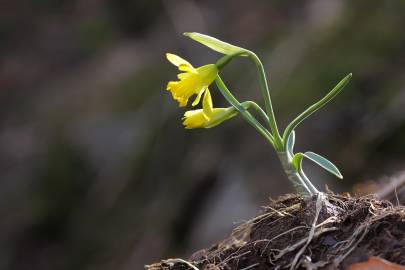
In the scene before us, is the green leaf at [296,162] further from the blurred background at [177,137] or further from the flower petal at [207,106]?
the blurred background at [177,137]

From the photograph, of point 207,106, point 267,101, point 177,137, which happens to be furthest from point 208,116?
point 177,137

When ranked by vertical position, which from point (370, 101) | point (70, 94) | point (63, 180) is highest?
point (70, 94)

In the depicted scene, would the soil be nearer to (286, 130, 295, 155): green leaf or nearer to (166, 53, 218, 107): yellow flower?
(286, 130, 295, 155): green leaf

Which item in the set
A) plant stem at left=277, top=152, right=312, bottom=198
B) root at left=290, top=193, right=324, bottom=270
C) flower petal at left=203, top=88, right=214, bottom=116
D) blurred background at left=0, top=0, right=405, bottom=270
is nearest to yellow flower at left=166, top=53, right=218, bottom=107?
flower petal at left=203, top=88, right=214, bottom=116

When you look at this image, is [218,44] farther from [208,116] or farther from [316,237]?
[316,237]

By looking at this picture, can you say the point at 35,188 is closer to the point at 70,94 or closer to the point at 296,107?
the point at 70,94

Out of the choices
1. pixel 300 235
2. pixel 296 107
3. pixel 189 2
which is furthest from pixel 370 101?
pixel 189 2

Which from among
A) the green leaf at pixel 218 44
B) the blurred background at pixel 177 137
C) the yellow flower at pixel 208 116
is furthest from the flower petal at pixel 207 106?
the blurred background at pixel 177 137
